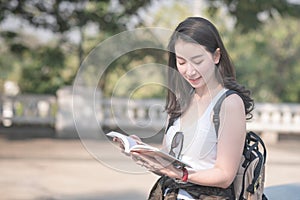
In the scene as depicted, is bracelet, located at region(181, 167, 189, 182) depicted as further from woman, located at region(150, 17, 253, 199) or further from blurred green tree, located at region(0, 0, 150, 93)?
blurred green tree, located at region(0, 0, 150, 93)

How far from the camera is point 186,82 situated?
1965 mm

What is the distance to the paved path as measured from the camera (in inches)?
227

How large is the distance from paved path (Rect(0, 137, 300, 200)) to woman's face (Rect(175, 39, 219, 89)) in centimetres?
292

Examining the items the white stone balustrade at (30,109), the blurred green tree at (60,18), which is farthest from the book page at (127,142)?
the white stone balustrade at (30,109)

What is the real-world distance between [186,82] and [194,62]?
0.46ft

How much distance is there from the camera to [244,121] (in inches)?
71.8

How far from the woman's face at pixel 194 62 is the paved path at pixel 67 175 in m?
2.92

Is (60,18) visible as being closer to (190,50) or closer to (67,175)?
(67,175)

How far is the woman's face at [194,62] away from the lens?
6.04ft

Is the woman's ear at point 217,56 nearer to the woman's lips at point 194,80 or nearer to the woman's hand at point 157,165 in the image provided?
the woman's lips at point 194,80

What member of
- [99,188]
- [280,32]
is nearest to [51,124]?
[99,188]

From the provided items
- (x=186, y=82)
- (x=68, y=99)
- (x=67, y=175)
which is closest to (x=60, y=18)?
(x=68, y=99)

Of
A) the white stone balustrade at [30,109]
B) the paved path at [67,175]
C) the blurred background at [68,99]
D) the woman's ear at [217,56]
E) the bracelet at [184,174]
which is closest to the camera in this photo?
the bracelet at [184,174]

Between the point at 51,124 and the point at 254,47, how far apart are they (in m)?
7.97
